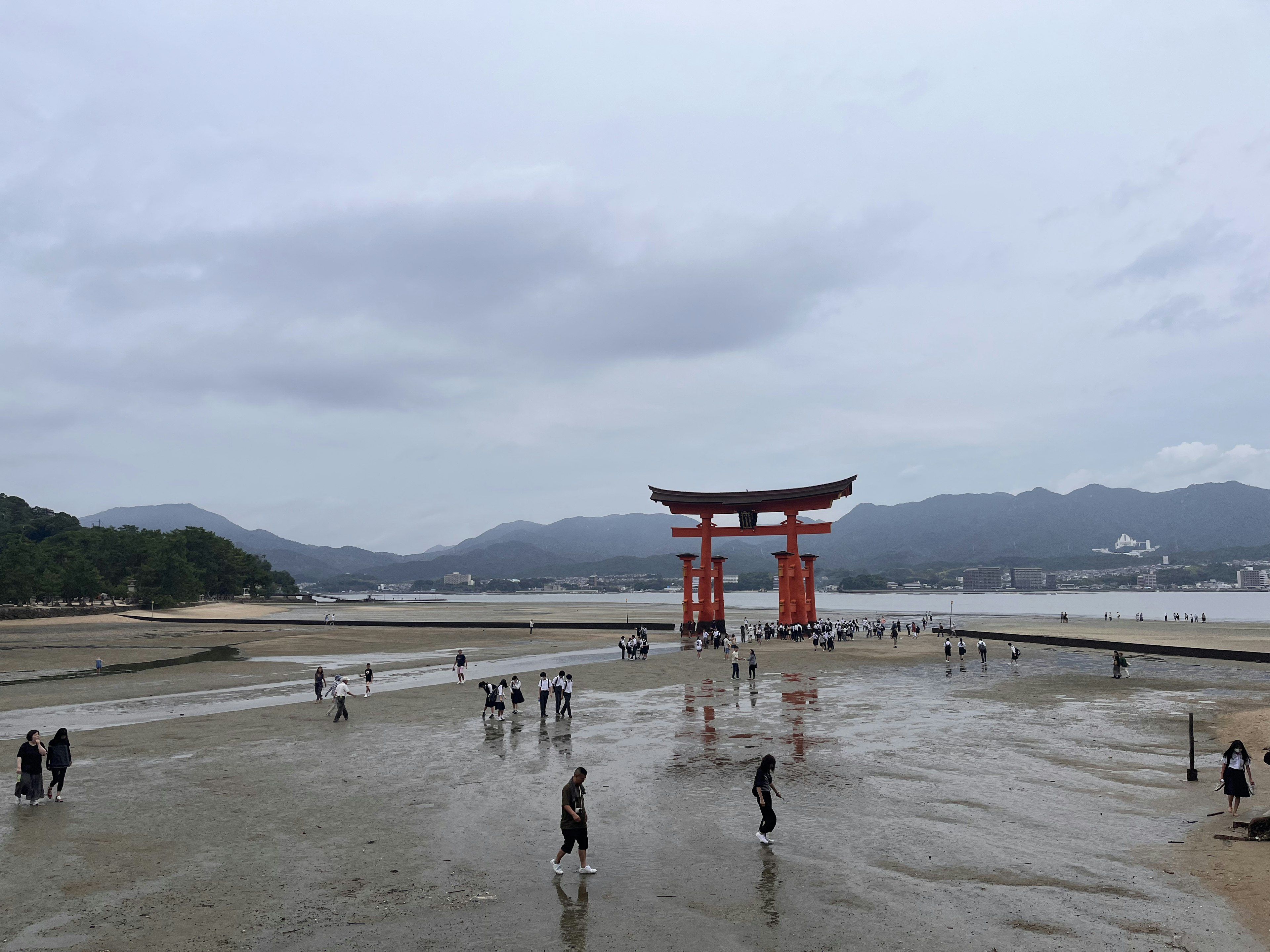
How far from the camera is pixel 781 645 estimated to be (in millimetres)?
53281

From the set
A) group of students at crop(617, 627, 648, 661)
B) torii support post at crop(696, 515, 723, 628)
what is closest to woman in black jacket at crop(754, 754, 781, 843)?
group of students at crop(617, 627, 648, 661)

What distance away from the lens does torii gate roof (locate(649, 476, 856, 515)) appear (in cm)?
5950

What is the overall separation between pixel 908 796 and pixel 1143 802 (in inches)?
168

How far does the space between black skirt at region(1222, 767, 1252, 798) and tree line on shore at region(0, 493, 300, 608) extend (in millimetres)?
110967

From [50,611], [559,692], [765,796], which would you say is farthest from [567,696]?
[50,611]

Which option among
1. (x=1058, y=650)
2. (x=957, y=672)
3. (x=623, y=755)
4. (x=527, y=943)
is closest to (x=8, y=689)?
(x=623, y=755)

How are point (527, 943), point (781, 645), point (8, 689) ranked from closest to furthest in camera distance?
point (527, 943) → point (8, 689) → point (781, 645)

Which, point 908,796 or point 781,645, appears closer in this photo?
point 908,796

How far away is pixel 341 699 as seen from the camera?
2338 centimetres

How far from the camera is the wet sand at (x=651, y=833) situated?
29.1 ft

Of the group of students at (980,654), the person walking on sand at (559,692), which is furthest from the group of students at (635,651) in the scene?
the person walking on sand at (559,692)

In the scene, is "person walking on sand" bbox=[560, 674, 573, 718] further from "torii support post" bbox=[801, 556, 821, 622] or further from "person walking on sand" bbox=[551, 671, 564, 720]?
"torii support post" bbox=[801, 556, 821, 622]

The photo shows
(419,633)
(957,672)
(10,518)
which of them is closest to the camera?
(957,672)

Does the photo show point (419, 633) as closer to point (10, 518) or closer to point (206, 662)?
point (206, 662)
